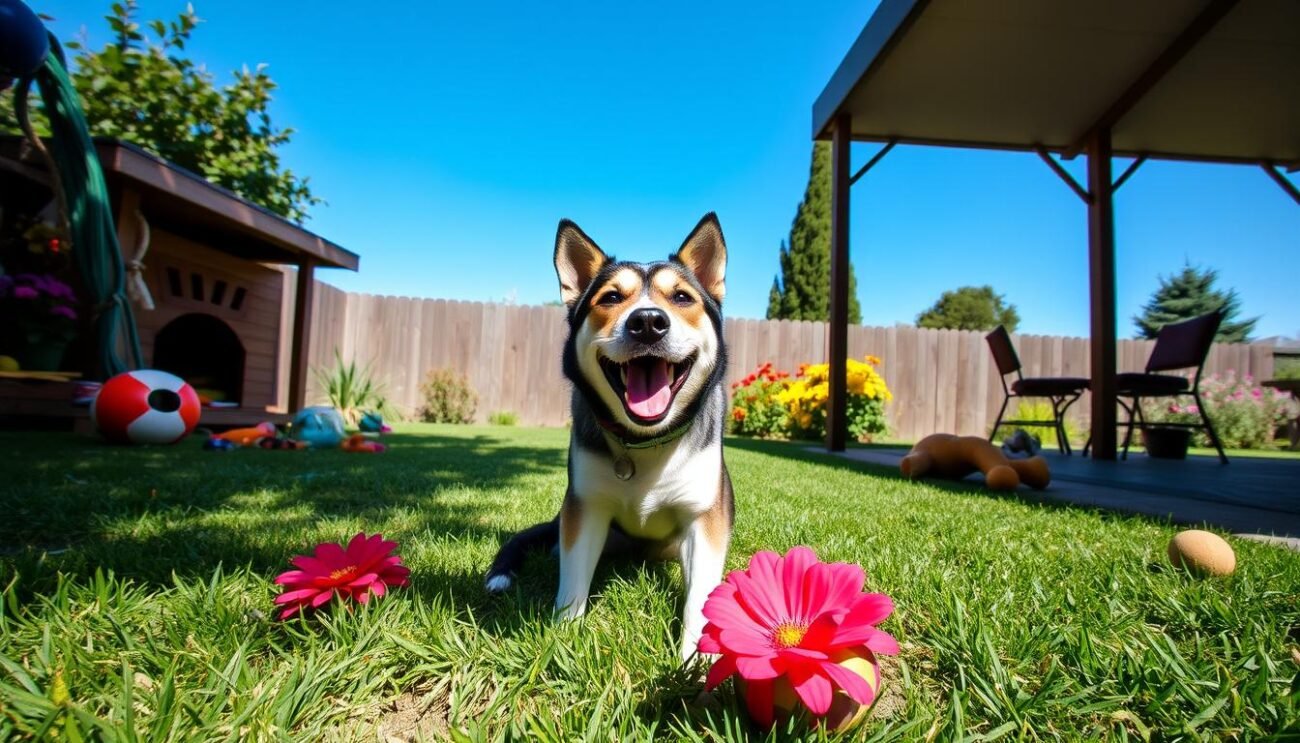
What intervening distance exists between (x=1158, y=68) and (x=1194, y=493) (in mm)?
4797

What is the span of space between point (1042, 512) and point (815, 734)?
2.99 m

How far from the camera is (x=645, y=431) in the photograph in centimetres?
158

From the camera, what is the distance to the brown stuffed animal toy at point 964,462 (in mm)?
4316

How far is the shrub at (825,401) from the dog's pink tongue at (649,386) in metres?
8.80

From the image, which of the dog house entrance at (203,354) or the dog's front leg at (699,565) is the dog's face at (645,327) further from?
the dog house entrance at (203,354)

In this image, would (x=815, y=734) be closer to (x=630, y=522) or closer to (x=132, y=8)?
(x=630, y=522)

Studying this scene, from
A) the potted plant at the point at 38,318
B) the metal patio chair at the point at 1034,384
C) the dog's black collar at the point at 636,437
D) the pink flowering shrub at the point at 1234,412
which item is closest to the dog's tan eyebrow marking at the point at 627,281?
the dog's black collar at the point at 636,437

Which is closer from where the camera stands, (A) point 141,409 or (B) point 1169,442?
(A) point 141,409

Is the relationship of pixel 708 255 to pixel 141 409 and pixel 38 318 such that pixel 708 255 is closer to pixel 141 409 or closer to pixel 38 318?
pixel 141 409

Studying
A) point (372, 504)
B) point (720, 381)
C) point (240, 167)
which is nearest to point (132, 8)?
point (240, 167)

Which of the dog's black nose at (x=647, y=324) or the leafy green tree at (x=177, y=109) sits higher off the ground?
the leafy green tree at (x=177, y=109)

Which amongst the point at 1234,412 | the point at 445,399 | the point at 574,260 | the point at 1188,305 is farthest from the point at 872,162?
the point at 1188,305

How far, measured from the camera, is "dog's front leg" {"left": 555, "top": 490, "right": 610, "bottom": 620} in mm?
1553

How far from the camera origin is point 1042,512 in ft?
10.4
